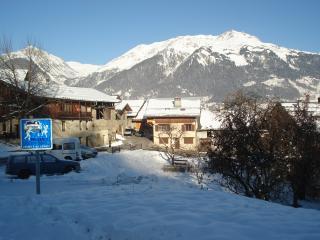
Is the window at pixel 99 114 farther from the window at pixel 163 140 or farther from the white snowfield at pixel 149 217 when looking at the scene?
the white snowfield at pixel 149 217

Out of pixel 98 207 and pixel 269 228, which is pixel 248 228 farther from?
pixel 98 207

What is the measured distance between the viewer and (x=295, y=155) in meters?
24.2

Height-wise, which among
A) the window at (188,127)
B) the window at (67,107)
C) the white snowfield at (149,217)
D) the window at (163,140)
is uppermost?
the window at (67,107)

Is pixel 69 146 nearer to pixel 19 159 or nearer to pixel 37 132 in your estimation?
pixel 19 159

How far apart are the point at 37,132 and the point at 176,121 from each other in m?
61.2

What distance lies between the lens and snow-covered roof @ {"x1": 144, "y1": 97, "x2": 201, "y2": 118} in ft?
243

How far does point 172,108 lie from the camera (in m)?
76.7

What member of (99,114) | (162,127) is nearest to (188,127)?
(162,127)

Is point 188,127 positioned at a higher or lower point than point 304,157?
higher

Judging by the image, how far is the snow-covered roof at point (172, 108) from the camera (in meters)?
74.0

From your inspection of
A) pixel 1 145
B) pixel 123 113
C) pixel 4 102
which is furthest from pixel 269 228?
pixel 123 113

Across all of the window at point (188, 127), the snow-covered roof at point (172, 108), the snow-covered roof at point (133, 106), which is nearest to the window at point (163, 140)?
the window at point (188, 127)

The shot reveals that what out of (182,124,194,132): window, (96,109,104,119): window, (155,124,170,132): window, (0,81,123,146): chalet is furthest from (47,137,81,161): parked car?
(155,124,170,132): window

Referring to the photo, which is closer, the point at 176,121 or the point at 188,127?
the point at 188,127
